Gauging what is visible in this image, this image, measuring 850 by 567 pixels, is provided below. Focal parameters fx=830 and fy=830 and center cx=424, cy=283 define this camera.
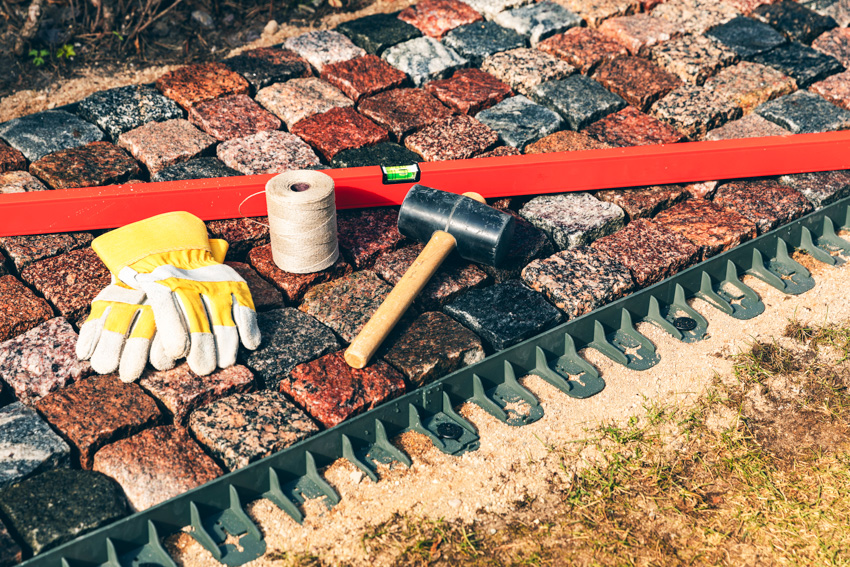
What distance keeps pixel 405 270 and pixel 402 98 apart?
1.77 m

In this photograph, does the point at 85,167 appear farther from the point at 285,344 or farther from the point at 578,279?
the point at 578,279

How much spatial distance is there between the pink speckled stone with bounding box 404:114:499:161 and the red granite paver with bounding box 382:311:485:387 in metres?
1.46

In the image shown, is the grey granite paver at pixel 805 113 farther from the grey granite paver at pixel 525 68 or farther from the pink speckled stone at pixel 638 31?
the grey granite paver at pixel 525 68

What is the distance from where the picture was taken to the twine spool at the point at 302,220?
4.19 meters

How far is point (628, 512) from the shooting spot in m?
3.60

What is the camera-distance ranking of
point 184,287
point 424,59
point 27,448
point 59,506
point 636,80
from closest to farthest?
point 59,506 < point 27,448 < point 184,287 < point 636,80 < point 424,59

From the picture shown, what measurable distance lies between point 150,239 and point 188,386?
2.91ft

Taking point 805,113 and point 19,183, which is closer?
point 19,183

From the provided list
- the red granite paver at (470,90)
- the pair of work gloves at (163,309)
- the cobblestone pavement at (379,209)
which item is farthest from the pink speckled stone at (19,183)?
the red granite paver at (470,90)

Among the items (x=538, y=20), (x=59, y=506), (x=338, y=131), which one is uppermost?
(x=538, y=20)

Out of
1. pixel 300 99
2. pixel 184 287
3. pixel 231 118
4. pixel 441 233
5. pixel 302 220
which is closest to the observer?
pixel 184 287

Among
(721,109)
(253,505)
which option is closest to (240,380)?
(253,505)

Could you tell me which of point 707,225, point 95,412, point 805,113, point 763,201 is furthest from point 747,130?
point 95,412

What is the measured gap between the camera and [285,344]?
4133 millimetres
